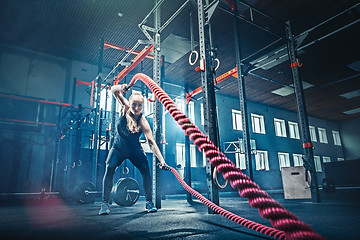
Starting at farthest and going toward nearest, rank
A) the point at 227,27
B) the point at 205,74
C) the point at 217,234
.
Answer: the point at 227,27
the point at 205,74
the point at 217,234

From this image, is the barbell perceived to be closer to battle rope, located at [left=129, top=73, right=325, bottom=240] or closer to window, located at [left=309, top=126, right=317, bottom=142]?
battle rope, located at [left=129, top=73, right=325, bottom=240]

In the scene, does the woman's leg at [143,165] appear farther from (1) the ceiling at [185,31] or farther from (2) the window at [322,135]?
(2) the window at [322,135]

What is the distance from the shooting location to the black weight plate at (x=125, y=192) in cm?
353

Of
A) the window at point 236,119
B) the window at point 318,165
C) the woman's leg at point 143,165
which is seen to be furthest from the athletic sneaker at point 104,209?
the window at point 318,165

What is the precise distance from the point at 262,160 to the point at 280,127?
3.50 m

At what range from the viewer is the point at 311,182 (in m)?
4.06

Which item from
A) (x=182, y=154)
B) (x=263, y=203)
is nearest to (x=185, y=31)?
(x=182, y=154)

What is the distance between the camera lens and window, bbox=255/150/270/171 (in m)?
13.1

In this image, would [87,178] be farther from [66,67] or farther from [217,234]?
[217,234]

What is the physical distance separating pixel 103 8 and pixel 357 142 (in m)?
20.7

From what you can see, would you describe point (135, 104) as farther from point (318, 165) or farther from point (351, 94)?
point (318, 165)

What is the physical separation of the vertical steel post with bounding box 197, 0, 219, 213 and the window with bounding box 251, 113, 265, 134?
1161 centimetres

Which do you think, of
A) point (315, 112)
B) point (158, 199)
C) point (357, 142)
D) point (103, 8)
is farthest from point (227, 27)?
point (357, 142)

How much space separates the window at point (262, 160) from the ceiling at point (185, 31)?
4.80m
